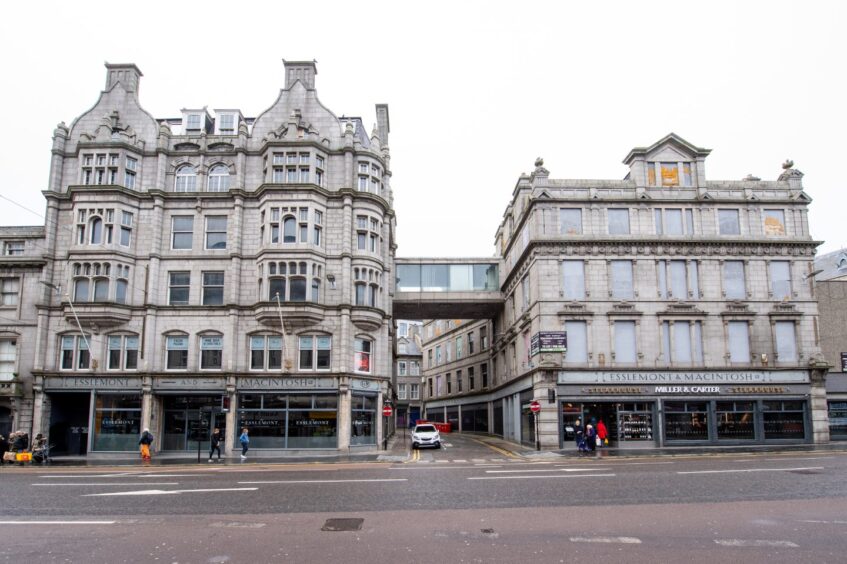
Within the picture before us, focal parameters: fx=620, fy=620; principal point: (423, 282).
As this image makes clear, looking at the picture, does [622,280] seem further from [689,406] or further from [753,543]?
A: [753,543]

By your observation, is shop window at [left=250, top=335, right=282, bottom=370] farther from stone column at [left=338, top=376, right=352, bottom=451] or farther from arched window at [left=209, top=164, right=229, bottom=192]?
arched window at [left=209, top=164, right=229, bottom=192]

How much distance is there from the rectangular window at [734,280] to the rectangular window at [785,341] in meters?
2.77

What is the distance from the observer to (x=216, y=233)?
37.4 m

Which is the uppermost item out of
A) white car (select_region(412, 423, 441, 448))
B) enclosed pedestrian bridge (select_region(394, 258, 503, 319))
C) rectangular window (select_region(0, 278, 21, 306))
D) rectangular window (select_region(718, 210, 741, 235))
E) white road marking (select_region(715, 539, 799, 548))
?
rectangular window (select_region(718, 210, 741, 235))

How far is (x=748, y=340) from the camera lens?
36.8m

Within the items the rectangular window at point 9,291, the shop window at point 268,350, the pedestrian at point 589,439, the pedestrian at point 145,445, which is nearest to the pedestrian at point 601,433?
the pedestrian at point 589,439

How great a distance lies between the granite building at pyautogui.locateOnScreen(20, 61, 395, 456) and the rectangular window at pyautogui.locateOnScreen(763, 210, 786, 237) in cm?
2409

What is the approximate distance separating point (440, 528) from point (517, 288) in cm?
3264

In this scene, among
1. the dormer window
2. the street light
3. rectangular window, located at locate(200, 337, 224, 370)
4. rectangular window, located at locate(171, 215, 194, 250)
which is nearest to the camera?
the street light

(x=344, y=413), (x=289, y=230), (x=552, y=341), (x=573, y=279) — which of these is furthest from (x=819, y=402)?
(x=289, y=230)

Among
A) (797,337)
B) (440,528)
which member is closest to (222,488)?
(440,528)

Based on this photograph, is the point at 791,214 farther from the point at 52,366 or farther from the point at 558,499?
the point at 52,366

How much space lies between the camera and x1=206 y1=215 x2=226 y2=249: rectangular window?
1467 inches

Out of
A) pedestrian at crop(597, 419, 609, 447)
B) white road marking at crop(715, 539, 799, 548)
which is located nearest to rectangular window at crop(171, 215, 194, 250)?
pedestrian at crop(597, 419, 609, 447)
